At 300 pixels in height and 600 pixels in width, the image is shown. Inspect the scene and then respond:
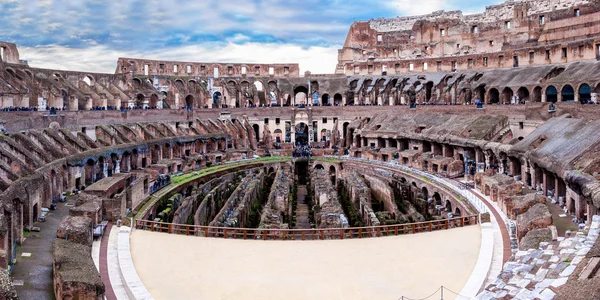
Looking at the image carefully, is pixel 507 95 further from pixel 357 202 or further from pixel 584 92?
pixel 357 202

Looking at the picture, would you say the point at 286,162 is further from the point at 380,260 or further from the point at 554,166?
the point at 380,260

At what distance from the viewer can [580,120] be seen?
28.3 meters

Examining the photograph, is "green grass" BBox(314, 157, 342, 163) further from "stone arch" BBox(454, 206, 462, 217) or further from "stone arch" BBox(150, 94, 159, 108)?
"stone arch" BBox(150, 94, 159, 108)

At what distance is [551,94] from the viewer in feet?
137

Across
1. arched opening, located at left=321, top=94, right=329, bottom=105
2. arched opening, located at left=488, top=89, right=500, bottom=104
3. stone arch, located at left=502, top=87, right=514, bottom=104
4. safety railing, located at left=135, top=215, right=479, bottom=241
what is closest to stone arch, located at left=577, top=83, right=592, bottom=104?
stone arch, located at left=502, top=87, right=514, bottom=104

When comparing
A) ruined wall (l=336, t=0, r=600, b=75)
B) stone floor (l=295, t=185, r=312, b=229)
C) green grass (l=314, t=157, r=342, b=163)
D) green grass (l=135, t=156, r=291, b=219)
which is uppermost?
ruined wall (l=336, t=0, r=600, b=75)

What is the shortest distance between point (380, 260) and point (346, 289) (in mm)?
2733

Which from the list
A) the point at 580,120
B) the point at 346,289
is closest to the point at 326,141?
the point at 580,120

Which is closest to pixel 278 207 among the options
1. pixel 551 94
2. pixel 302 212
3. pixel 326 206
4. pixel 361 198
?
pixel 302 212

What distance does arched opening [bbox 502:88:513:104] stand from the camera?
46031mm

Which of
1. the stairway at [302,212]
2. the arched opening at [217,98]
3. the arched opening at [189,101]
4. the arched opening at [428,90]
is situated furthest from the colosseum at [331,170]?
the arched opening at [428,90]

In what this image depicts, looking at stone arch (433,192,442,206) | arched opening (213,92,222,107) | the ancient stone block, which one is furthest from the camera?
arched opening (213,92,222,107)

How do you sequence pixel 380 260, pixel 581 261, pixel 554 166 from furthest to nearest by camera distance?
pixel 554 166 < pixel 380 260 < pixel 581 261

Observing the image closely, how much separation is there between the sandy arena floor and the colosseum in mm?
87
